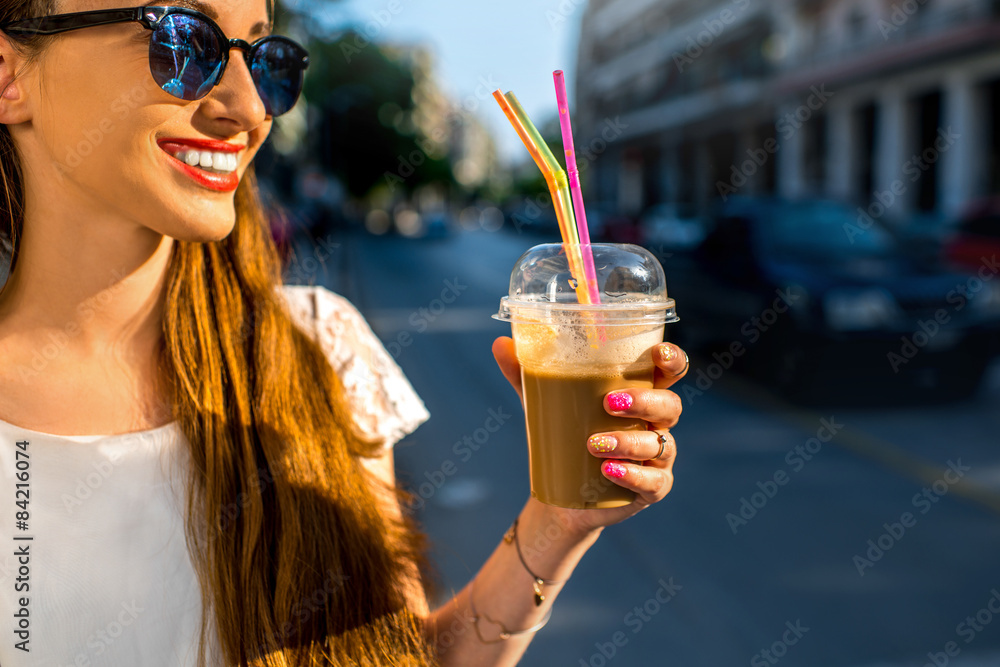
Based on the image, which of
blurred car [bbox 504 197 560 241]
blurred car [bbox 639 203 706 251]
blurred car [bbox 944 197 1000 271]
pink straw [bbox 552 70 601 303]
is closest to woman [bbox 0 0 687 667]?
pink straw [bbox 552 70 601 303]

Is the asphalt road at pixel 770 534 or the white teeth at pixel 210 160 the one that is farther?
the asphalt road at pixel 770 534

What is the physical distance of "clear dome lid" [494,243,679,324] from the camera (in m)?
1.32

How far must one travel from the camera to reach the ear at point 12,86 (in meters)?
1.33

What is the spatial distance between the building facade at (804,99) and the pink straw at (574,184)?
1392 cm

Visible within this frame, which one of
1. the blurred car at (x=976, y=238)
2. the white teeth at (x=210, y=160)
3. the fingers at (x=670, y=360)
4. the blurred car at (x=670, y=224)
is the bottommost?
the blurred car at (x=670, y=224)

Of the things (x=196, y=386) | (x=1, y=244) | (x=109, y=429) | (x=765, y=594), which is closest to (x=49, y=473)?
(x=109, y=429)

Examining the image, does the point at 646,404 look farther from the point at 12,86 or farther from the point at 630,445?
the point at 12,86

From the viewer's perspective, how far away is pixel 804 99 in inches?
1062

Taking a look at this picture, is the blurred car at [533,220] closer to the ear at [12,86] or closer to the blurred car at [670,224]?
the blurred car at [670,224]

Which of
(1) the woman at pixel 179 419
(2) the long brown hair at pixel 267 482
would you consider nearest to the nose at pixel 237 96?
(1) the woman at pixel 179 419

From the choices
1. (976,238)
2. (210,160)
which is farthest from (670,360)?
(976,238)

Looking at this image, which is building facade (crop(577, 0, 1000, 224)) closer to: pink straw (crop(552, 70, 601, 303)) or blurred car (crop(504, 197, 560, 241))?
blurred car (crop(504, 197, 560, 241))

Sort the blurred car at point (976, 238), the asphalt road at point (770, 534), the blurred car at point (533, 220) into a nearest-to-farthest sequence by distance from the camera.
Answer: the asphalt road at point (770, 534) < the blurred car at point (976, 238) < the blurred car at point (533, 220)

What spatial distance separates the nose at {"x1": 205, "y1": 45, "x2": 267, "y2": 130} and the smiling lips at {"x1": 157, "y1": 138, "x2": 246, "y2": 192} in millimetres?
51
